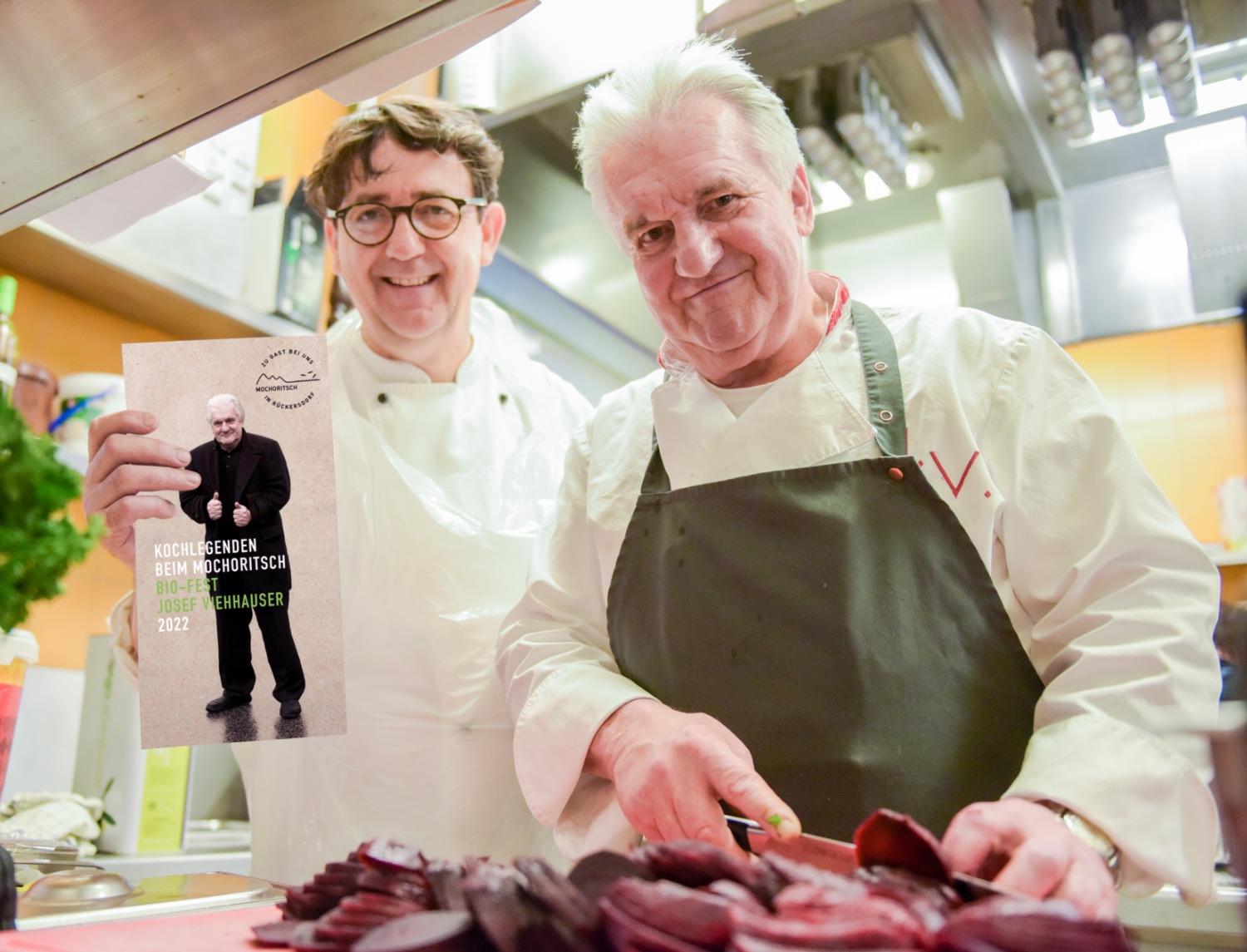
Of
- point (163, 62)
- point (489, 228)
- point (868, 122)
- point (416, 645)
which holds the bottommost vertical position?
Answer: point (416, 645)

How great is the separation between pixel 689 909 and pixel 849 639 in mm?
506

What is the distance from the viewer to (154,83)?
2.64 feet

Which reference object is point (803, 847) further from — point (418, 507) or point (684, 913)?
point (418, 507)

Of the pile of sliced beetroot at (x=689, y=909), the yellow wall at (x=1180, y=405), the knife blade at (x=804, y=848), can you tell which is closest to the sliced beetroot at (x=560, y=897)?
the pile of sliced beetroot at (x=689, y=909)

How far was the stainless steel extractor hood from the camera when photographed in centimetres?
73

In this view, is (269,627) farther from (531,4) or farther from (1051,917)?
(1051,917)

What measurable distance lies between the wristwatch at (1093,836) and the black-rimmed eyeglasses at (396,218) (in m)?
1.05

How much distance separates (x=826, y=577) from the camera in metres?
0.95

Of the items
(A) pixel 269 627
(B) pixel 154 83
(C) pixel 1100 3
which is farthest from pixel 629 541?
(C) pixel 1100 3

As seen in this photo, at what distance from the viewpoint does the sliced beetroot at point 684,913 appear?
0.45m

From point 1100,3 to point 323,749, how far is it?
157 cm

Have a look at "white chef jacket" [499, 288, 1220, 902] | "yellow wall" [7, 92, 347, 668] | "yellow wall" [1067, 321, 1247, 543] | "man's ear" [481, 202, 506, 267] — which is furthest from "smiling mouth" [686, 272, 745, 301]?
"yellow wall" [1067, 321, 1247, 543]

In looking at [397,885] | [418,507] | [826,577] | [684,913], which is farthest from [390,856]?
[418,507]

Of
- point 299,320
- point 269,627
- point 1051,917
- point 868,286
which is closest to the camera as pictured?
point 1051,917
